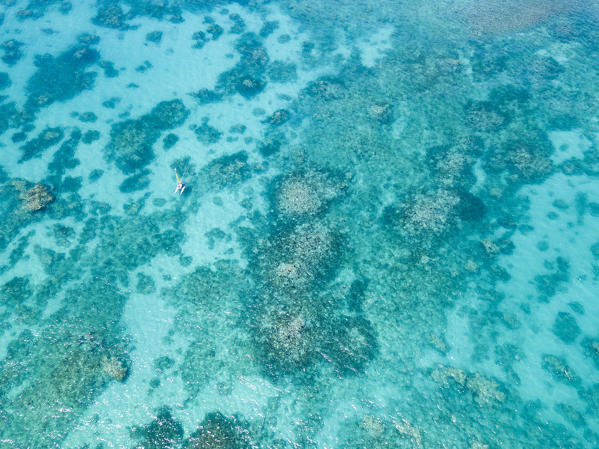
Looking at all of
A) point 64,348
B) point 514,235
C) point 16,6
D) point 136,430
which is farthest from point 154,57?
point 514,235

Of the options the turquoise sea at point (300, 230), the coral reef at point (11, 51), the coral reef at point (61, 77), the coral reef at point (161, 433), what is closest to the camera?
the coral reef at point (161, 433)

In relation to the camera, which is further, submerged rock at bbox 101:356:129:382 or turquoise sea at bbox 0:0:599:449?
submerged rock at bbox 101:356:129:382

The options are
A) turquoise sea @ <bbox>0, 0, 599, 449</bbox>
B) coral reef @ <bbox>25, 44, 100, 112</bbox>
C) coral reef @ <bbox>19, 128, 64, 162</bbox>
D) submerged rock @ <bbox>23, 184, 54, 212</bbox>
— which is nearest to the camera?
turquoise sea @ <bbox>0, 0, 599, 449</bbox>

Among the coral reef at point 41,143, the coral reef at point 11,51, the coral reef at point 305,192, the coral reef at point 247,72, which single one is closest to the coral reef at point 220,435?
the coral reef at point 305,192

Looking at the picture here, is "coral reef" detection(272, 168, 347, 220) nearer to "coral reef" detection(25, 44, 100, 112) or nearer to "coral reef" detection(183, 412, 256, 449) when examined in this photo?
"coral reef" detection(183, 412, 256, 449)

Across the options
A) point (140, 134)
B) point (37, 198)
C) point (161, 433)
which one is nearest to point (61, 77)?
point (140, 134)

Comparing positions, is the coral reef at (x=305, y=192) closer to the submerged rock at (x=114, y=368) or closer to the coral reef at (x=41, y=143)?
the submerged rock at (x=114, y=368)

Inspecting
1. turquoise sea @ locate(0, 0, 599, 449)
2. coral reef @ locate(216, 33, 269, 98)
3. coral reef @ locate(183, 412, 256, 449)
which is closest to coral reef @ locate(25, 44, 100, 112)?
turquoise sea @ locate(0, 0, 599, 449)

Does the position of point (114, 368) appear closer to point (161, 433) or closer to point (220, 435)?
point (161, 433)

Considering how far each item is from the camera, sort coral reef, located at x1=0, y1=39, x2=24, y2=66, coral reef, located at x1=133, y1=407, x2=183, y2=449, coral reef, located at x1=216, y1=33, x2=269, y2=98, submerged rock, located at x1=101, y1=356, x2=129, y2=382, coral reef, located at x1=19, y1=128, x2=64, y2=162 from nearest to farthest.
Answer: coral reef, located at x1=133, y1=407, x2=183, y2=449
submerged rock, located at x1=101, y1=356, x2=129, y2=382
coral reef, located at x1=19, y1=128, x2=64, y2=162
coral reef, located at x1=216, y1=33, x2=269, y2=98
coral reef, located at x1=0, y1=39, x2=24, y2=66
